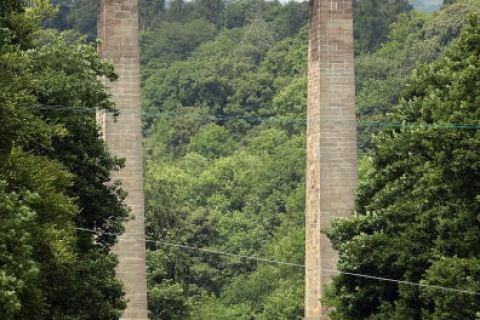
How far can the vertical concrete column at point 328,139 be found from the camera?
131 ft

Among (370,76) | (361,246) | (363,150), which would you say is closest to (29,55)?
(361,246)

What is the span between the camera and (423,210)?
3388 cm

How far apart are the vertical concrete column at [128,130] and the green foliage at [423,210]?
16.3ft

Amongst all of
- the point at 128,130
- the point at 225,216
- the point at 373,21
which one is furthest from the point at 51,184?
the point at 373,21

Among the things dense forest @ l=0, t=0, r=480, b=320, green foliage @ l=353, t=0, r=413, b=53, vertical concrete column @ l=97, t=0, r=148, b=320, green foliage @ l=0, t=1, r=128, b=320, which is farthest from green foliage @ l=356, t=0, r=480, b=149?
green foliage @ l=0, t=1, r=128, b=320

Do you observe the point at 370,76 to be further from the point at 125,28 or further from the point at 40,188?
the point at 40,188

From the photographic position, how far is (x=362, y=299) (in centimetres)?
3609

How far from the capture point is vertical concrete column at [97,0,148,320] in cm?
3953

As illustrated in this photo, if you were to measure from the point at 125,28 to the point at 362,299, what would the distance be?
976 centimetres

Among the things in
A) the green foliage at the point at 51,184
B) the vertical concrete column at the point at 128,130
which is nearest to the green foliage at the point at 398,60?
the vertical concrete column at the point at 128,130

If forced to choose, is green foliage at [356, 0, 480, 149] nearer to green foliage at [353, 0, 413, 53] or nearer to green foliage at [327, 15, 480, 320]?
green foliage at [353, 0, 413, 53]

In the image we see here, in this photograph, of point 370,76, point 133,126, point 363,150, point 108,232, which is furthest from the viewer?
point 370,76

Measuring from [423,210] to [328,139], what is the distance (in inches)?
268

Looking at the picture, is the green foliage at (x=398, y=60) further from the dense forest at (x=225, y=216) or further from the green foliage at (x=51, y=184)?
the green foliage at (x=51, y=184)
